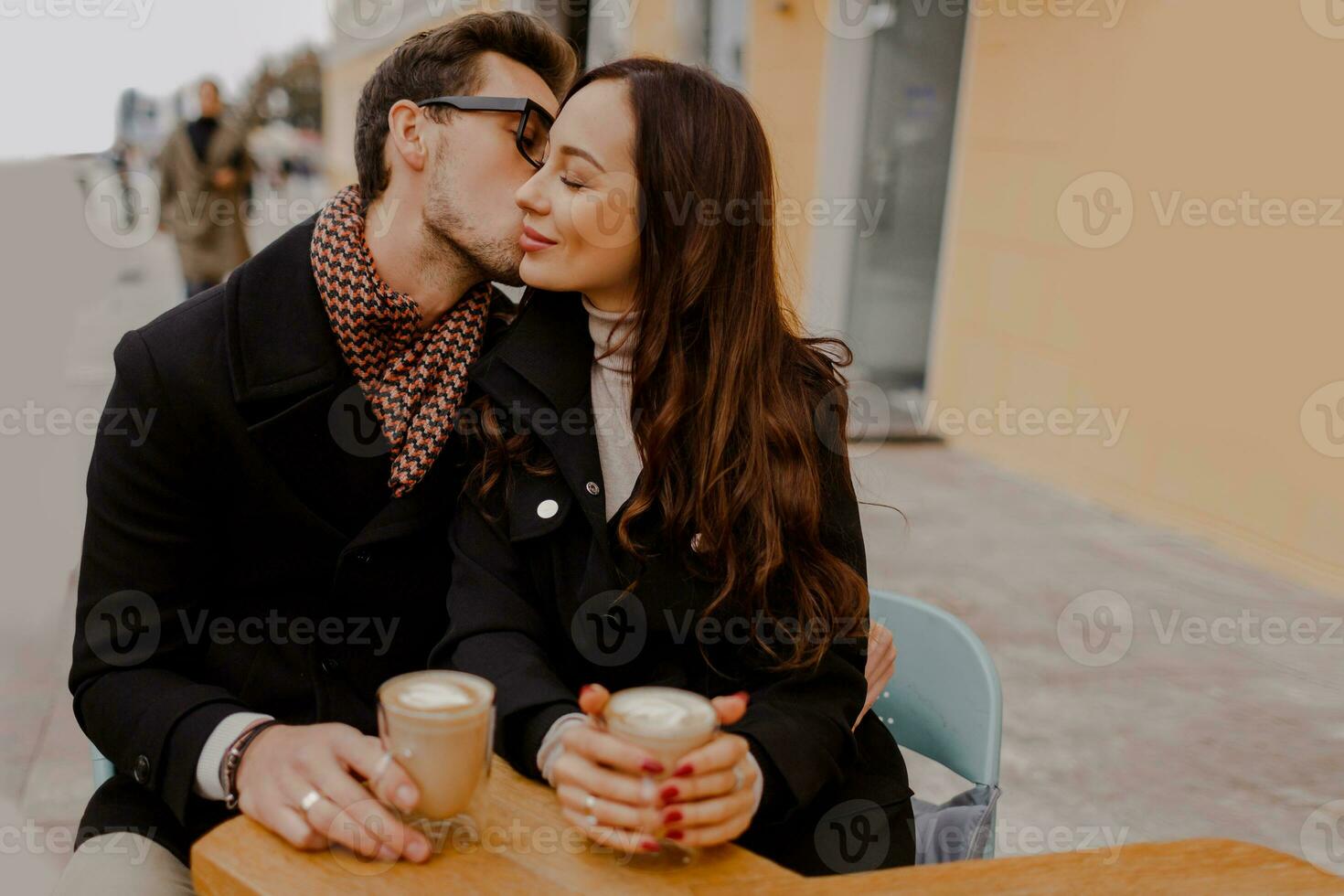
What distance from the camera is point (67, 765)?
10.6 ft

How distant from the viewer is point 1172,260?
17.8 feet

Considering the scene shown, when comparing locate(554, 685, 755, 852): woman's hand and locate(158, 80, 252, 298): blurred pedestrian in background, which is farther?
locate(158, 80, 252, 298): blurred pedestrian in background

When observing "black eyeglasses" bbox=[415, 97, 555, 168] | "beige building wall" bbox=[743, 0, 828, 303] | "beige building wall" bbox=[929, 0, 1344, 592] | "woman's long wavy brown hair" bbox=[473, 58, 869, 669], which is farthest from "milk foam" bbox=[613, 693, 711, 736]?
"beige building wall" bbox=[743, 0, 828, 303]

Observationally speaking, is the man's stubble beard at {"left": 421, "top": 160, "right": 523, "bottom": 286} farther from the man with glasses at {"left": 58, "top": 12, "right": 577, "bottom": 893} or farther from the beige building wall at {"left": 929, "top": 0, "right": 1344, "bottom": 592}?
the beige building wall at {"left": 929, "top": 0, "right": 1344, "bottom": 592}

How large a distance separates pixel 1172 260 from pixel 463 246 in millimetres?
4568

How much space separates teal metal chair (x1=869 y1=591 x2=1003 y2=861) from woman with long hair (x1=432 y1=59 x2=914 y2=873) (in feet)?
0.70

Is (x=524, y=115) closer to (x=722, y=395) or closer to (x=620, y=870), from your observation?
(x=722, y=395)

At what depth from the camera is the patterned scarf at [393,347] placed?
1747 mm
